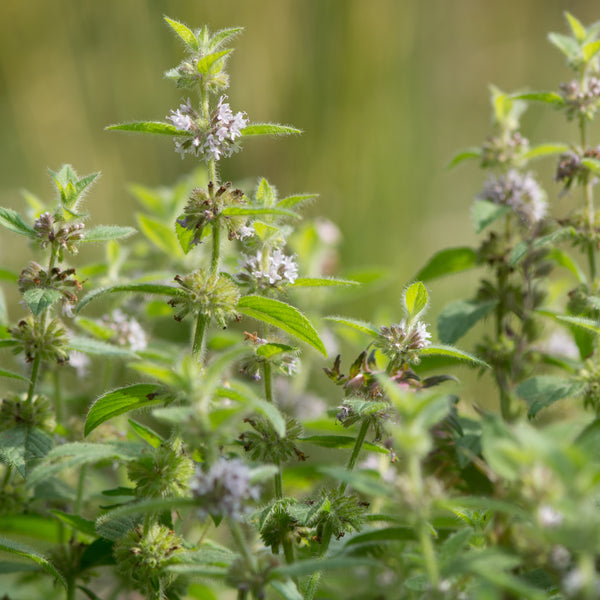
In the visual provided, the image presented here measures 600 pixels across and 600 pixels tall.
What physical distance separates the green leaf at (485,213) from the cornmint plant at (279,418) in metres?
0.01

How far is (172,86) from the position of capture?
163 inches

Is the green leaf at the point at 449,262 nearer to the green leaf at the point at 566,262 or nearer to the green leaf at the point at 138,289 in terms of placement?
the green leaf at the point at 566,262

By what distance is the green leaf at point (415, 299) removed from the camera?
1.25m

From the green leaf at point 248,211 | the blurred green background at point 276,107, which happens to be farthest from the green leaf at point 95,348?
the blurred green background at point 276,107

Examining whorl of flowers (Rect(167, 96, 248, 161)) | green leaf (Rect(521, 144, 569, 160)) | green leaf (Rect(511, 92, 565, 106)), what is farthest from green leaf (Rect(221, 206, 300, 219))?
green leaf (Rect(521, 144, 569, 160))

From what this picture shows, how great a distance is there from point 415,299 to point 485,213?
1.70 feet

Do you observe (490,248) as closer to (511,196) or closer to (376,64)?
(511,196)

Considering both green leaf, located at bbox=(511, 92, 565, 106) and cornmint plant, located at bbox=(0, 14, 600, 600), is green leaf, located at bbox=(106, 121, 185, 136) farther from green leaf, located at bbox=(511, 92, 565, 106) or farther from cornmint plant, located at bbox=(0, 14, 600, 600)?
green leaf, located at bbox=(511, 92, 565, 106)

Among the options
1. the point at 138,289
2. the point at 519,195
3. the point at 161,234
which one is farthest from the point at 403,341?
the point at 161,234

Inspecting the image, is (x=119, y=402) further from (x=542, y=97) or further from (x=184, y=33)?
(x=542, y=97)

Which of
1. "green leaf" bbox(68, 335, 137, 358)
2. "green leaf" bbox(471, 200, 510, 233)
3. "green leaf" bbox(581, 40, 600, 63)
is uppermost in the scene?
"green leaf" bbox(581, 40, 600, 63)

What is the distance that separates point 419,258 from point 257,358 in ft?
8.26

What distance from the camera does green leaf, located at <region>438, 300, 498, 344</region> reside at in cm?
167

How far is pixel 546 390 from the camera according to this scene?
145 centimetres
